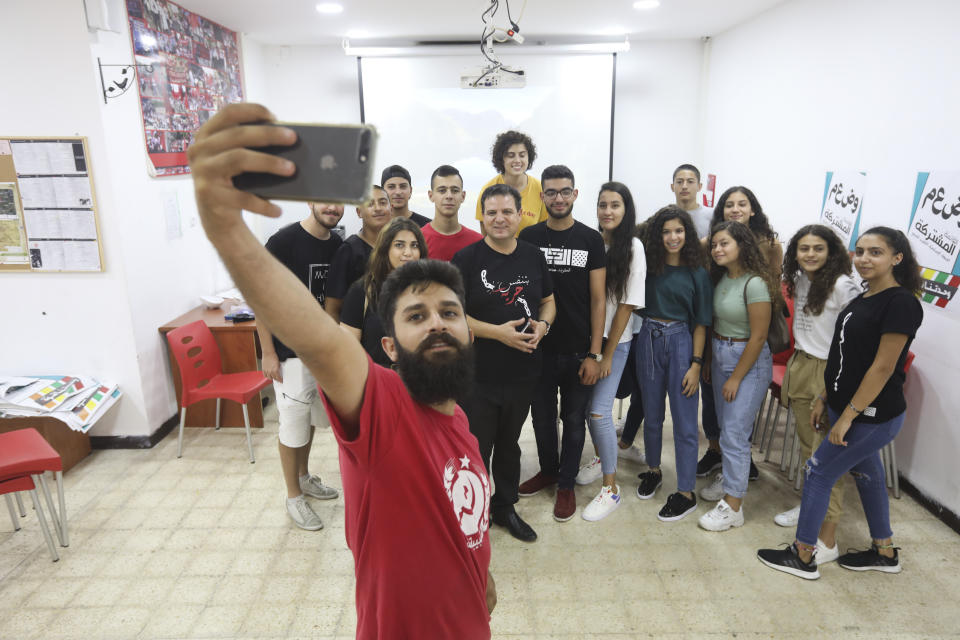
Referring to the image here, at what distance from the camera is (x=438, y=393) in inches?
40.6

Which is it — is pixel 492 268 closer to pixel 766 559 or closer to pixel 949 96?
pixel 766 559

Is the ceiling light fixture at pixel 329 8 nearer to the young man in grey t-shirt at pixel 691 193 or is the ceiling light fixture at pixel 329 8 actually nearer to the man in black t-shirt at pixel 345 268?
the man in black t-shirt at pixel 345 268

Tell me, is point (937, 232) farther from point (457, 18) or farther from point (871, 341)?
point (457, 18)

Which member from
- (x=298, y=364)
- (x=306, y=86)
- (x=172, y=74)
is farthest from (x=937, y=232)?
(x=306, y=86)

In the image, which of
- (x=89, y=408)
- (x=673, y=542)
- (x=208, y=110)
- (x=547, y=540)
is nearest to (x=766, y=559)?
(x=673, y=542)

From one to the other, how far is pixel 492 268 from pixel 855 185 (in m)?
2.43

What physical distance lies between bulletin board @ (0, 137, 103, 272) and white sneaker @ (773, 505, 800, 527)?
3848mm

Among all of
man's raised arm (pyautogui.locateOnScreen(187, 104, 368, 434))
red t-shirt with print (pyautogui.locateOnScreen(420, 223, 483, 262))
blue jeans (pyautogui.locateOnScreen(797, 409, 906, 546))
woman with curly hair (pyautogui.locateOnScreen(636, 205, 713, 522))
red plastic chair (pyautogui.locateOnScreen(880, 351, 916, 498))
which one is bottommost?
red plastic chair (pyautogui.locateOnScreen(880, 351, 916, 498))

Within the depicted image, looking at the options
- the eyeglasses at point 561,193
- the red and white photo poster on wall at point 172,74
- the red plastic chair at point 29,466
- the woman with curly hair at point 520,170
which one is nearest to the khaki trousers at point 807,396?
the eyeglasses at point 561,193

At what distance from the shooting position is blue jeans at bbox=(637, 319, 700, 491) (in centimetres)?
267

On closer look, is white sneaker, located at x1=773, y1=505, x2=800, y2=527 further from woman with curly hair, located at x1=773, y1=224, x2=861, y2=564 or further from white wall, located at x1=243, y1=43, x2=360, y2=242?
white wall, located at x1=243, y1=43, x2=360, y2=242

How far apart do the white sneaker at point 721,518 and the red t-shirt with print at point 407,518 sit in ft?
6.41

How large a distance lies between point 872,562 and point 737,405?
0.80 m

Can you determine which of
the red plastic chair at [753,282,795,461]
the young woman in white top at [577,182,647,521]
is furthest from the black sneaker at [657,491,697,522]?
the red plastic chair at [753,282,795,461]
